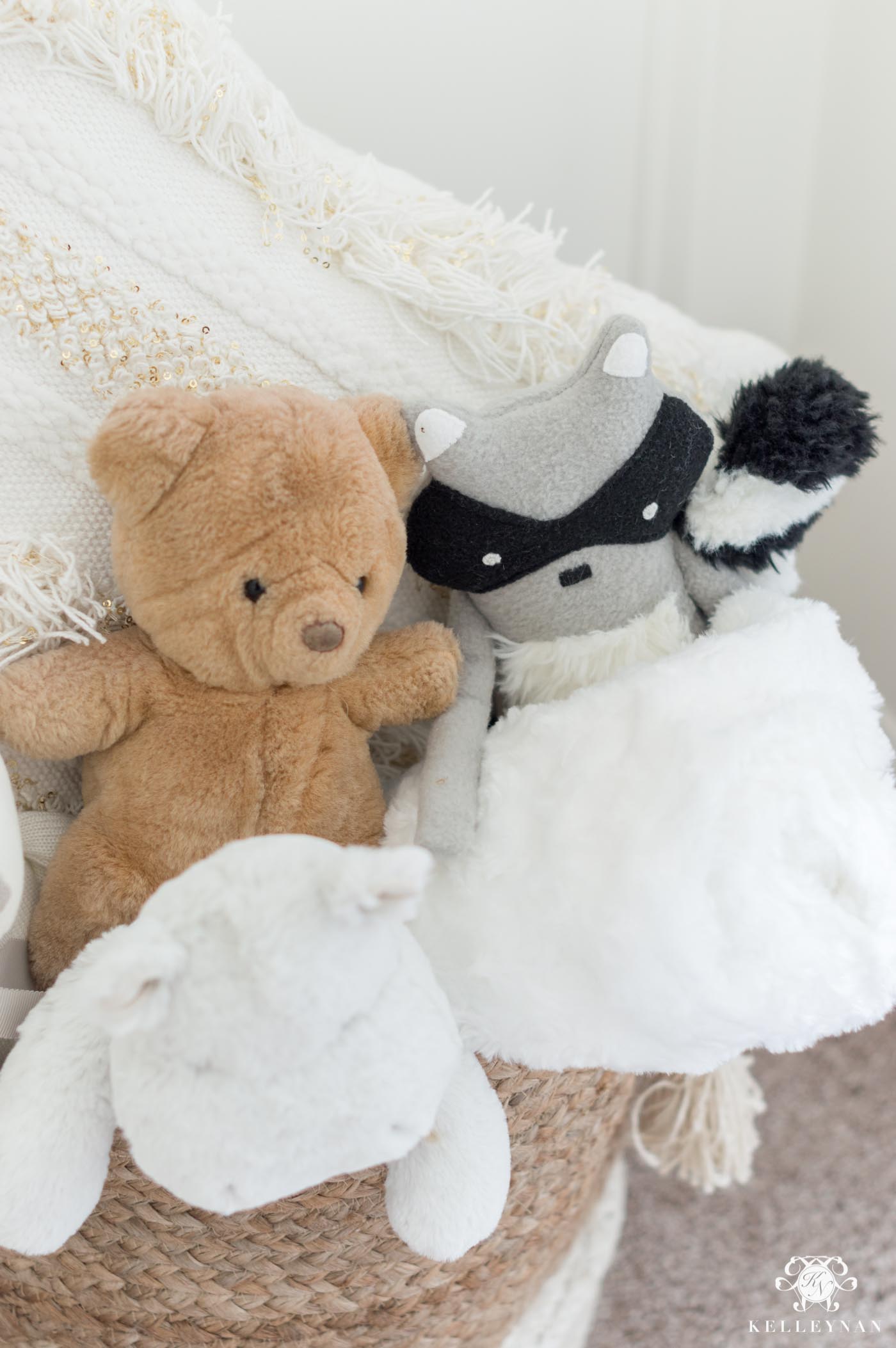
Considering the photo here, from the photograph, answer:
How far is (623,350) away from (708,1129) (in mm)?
751

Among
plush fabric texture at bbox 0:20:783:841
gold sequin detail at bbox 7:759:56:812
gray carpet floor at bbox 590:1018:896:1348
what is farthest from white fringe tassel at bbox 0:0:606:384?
gray carpet floor at bbox 590:1018:896:1348

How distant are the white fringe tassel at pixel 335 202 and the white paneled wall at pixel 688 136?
0.29 metres

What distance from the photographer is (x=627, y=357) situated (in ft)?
2.19

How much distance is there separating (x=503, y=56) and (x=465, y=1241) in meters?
1.09

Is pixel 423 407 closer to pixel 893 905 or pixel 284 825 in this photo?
pixel 284 825

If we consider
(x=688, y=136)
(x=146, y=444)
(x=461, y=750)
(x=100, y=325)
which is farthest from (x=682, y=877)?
(x=688, y=136)

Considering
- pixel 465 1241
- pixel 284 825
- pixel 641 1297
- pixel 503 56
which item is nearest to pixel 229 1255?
pixel 465 1241

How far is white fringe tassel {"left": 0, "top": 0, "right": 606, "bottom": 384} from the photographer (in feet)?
2.18

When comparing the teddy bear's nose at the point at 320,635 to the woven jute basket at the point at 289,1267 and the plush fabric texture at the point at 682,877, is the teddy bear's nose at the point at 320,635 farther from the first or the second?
the woven jute basket at the point at 289,1267

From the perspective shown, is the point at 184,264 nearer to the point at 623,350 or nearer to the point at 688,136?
the point at 623,350

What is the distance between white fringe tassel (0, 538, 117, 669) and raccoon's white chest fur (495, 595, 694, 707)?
1.00ft

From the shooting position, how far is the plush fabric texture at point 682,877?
57 cm

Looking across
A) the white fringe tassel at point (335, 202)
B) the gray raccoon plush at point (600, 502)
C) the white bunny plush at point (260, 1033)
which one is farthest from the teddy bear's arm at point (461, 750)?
Answer: the white fringe tassel at point (335, 202)

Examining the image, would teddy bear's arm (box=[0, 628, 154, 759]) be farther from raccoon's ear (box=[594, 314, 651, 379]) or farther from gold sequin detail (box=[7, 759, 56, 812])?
raccoon's ear (box=[594, 314, 651, 379])
